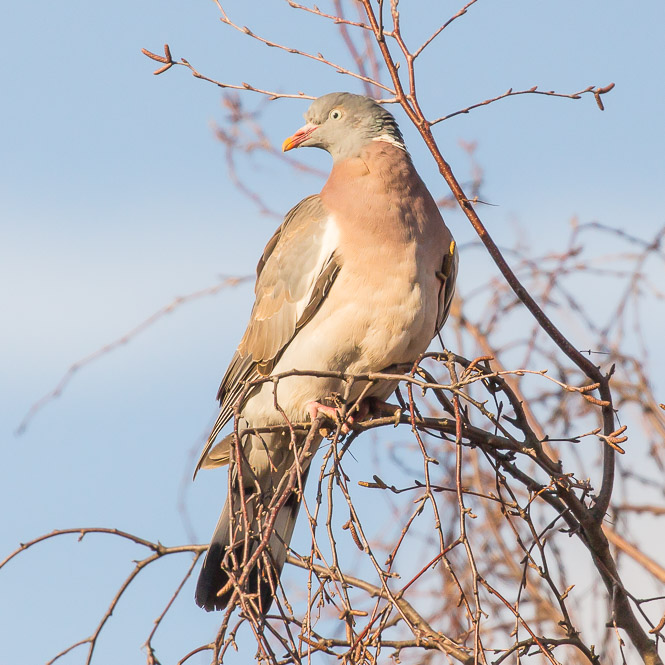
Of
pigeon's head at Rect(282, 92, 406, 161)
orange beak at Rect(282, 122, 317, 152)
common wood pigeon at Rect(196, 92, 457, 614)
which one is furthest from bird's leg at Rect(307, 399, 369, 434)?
orange beak at Rect(282, 122, 317, 152)

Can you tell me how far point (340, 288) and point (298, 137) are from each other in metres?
1.03

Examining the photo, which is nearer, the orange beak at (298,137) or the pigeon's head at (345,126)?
the pigeon's head at (345,126)

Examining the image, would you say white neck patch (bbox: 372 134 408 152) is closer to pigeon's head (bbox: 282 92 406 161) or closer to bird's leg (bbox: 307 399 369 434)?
pigeon's head (bbox: 282 92 406 161)

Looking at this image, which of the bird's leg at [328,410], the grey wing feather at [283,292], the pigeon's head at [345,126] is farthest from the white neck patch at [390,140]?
the bird's leg at [328,410]

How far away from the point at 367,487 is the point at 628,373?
4.76 ft

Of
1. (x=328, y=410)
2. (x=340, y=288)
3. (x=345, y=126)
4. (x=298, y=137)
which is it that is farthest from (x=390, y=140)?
(x=328, y=410)

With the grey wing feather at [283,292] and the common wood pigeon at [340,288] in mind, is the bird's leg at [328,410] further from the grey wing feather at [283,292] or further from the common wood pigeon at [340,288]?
the grey wing feather at [283,292]

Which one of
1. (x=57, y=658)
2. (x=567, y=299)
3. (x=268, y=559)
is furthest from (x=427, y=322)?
(x=57, y=658)

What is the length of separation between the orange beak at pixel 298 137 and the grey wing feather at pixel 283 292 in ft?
1.20

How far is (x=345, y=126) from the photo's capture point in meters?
4.37

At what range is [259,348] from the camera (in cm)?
431

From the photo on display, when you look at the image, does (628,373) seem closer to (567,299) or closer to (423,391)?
(567,299)

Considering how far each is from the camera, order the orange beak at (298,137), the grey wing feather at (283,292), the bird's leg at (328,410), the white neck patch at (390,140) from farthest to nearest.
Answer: the orange beak at (298,137), the white neck patch at (390,140), the grey wing feather at (283,292), the bird's leg at (328,410)

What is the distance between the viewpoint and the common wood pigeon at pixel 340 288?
378 centimetres
